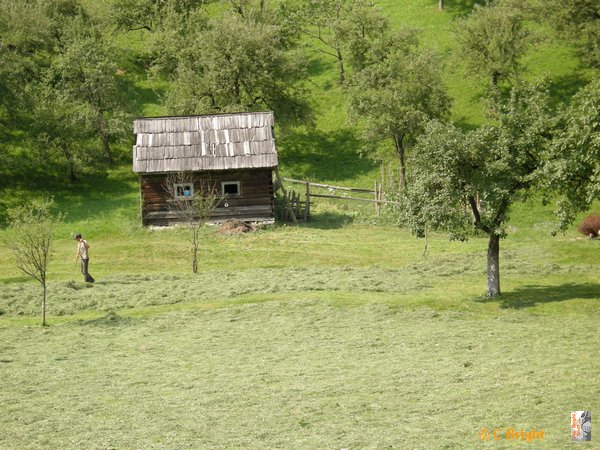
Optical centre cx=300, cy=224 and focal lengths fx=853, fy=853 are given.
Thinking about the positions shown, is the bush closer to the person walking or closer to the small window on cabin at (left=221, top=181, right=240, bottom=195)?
the small window on cabin at (left=221, top=181, right=240, bottom=195)

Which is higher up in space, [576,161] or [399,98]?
[399,98]

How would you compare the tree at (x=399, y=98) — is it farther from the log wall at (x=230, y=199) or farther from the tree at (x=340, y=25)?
the log wall at (x=230, y=199)

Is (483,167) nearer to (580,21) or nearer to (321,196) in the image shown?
(321,196)

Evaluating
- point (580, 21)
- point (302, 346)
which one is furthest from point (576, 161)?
point (580, 21)

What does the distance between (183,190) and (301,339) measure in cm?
2280

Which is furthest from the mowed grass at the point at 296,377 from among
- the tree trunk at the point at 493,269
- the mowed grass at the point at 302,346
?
the tree trunk at the point at 493,269

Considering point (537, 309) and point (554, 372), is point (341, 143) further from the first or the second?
point (554, 372)

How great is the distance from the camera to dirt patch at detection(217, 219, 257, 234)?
158 feet

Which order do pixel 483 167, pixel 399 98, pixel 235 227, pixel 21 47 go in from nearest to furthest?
1. pixel 483 167
2. pixel 235 227
3. pixel 399 98
4. pixel 21 47

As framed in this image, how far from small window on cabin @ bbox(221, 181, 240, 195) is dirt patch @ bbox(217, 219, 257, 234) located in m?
1.99

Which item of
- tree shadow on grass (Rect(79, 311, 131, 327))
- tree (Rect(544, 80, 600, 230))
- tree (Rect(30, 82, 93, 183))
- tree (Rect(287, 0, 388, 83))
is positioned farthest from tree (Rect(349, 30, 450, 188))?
tree shadow on grass (Rect(79, 311, 131, 327))

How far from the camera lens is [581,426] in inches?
632

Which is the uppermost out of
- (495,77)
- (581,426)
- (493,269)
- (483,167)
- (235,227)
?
(495,77)

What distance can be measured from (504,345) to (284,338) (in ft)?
23.2
